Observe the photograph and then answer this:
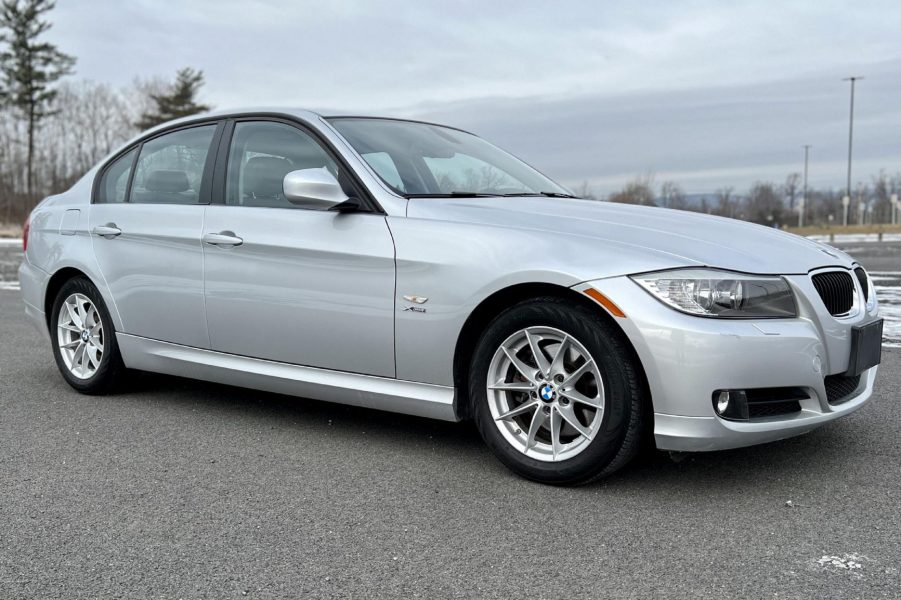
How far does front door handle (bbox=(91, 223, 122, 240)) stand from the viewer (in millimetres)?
5012

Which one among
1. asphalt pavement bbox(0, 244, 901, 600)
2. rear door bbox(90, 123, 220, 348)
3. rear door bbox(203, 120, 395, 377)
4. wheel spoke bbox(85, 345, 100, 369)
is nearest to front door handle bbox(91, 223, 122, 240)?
rear door bbox(90, 123, 220, 348)

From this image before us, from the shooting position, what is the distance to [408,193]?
13.2 feet

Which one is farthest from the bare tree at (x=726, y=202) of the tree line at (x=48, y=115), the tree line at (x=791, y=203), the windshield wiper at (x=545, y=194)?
the windshield wiper at (x=545, y=194)

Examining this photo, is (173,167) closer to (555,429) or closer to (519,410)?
(519,410)

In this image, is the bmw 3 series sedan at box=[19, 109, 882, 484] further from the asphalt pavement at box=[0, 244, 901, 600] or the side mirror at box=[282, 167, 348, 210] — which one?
the asphalt pavement at box=[0, 244, 901, 600]

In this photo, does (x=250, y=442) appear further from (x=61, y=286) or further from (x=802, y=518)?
(x=802, y=518)

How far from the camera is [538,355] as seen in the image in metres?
3.50

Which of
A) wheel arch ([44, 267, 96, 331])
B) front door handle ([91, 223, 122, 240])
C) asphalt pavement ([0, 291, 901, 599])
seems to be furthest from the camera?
wheel arch ([44, 267, 96, 331])

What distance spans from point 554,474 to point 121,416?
2.65 meters

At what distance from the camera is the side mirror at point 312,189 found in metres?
3.88

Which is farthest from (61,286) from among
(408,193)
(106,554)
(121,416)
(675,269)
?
(675,269)

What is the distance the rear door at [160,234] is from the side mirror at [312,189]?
2.93 feet

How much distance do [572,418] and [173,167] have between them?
2871 millimetres

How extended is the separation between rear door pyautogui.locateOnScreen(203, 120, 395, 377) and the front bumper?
42.0 inches
